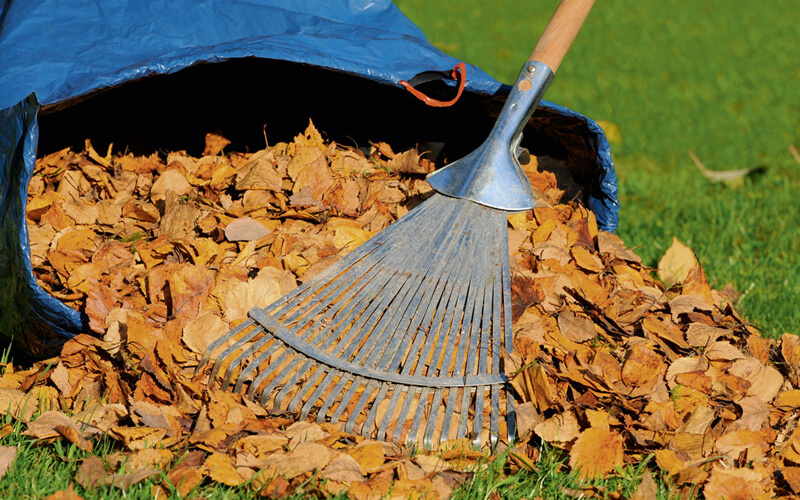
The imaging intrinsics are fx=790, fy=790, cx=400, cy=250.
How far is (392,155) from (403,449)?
106cm

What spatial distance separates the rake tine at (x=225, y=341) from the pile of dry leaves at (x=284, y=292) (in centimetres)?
2

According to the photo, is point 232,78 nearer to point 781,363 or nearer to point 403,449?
point 403,449

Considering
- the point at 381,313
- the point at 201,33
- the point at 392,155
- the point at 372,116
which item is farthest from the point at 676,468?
the point at 201,33

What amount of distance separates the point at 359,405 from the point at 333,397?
6cm

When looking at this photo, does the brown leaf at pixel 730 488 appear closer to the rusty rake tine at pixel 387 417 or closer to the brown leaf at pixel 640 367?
the brown leaf at pixel 640 367

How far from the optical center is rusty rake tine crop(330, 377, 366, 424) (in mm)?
1718

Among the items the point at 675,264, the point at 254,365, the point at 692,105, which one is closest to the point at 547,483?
the point at 254,365

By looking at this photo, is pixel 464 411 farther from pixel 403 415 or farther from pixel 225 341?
pixel 225 341

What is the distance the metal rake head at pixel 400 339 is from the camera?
5.71ft

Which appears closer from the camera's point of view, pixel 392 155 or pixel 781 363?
pixel 781 363

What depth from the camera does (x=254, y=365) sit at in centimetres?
177

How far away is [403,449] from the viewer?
1.68m

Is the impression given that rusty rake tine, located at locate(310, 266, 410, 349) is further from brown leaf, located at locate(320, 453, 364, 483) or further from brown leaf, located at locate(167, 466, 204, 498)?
brown leaf, located at locate(167, 466, 204, 498)

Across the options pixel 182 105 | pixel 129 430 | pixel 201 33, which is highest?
pixel 201 33
